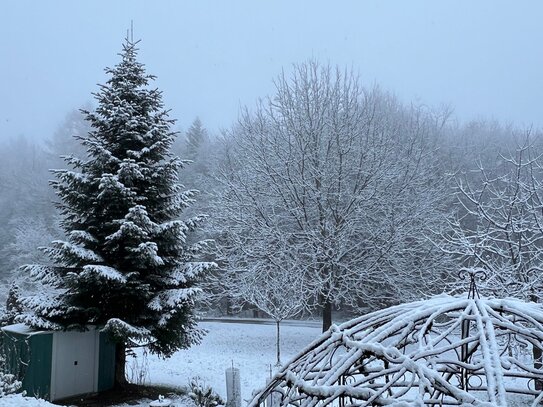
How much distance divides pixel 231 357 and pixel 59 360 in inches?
223

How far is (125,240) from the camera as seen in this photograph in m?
10.8

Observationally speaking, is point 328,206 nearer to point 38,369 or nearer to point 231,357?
point 231,357

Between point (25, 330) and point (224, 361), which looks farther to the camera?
point (224, 361)

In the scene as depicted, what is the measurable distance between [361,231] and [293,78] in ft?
20.3

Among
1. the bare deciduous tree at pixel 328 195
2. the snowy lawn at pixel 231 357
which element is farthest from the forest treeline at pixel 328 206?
the snowy lawn at pixel 231 357

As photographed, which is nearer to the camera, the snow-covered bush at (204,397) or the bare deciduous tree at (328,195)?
the snow-covered bush at (204,397)

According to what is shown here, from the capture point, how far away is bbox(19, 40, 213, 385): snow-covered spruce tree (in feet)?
33.8

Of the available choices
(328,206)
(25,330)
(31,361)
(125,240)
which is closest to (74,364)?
(31,361)

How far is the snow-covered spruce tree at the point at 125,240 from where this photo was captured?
33.8ft

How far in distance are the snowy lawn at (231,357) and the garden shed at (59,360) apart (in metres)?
1.56

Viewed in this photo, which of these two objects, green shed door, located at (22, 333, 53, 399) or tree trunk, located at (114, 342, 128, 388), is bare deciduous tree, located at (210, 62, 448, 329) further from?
Answer: green shed door, located at (22, 333, 53, 399)

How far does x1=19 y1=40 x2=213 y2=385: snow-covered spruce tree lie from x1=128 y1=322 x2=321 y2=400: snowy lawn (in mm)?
1517

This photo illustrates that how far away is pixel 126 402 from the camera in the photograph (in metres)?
9.98

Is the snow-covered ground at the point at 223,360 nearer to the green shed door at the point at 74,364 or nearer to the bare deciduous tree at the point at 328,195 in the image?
the green shed door at the point at 74,364
